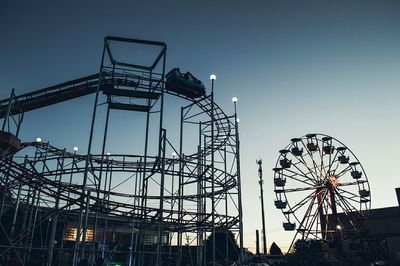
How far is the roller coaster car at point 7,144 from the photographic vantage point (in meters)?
11.0

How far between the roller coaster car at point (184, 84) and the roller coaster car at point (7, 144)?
29.3 feet

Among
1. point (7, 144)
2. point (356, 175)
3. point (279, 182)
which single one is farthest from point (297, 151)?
point (7, 144)

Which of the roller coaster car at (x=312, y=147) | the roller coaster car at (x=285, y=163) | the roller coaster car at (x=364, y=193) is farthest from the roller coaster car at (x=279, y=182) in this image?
the roller coaster car at (x=364, y=193)

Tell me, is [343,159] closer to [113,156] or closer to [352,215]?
[352,215]

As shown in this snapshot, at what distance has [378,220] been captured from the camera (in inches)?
1220

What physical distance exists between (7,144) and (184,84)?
9953 mm

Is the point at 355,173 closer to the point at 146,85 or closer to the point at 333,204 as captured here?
the point at 333,204

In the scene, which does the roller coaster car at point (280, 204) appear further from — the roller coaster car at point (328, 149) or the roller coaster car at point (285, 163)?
the roller coaster car at point (328, 149)

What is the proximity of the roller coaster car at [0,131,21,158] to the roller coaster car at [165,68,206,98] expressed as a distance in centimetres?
894

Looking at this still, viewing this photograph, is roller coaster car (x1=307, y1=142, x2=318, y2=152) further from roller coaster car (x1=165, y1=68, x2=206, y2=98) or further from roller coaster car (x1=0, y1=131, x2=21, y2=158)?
roller coaster car (x1=0, y1=131, x2=21, y2=158)

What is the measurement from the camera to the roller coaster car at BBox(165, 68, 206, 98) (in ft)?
59.2

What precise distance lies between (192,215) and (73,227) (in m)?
22.9

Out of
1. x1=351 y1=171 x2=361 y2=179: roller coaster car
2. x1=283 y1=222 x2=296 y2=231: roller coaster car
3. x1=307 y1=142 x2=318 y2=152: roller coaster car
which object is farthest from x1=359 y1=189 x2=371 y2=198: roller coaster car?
x1=283 y1=222 x2=296 y2=231: roller coaster car

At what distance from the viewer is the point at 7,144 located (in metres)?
11.1
